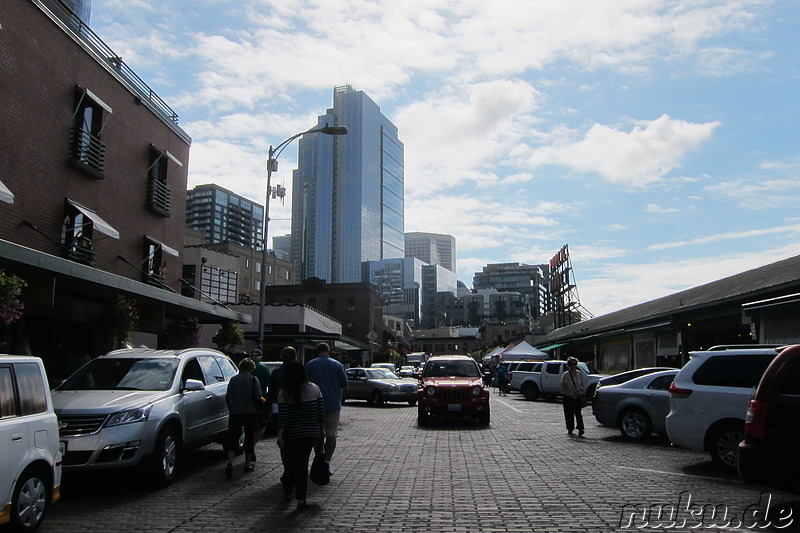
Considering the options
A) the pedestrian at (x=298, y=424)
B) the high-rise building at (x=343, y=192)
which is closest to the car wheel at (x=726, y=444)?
the pedestrian at (x=298, y=424)

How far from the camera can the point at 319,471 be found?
8.75 meters

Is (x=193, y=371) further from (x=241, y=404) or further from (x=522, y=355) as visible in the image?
(x=522, y=355)

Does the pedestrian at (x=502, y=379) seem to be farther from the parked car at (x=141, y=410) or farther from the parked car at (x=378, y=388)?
the parked car at (x=141, y=410)

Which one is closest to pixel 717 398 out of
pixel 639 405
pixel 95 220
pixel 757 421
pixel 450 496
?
pixel 757 421

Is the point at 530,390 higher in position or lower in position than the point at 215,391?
lower

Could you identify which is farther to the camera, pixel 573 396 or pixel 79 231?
pixel 79 231

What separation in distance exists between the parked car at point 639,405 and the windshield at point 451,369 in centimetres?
438

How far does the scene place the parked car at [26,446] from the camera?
5.86 metres

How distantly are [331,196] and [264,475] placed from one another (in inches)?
5523

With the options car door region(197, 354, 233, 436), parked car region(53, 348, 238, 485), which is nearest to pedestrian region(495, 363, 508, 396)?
car door region(197, 354, 233, 436)

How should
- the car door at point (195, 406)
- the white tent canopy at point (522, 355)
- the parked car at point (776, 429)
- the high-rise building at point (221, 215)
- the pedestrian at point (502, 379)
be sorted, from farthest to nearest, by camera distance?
the high-rise building at point (221, 215), the white tent canopy at point (522, 355), the pedestrian at point (502, 379), the car door at point (195, 406), the parked car at point (776, 429)

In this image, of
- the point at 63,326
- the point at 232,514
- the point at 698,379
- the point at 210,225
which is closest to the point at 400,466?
the point at 232,514

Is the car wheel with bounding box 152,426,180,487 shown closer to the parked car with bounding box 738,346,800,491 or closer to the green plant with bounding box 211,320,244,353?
the parked car with bounding box 738,346,800,491

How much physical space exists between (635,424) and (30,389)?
1190 cm
